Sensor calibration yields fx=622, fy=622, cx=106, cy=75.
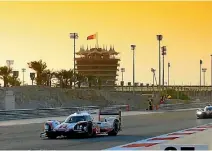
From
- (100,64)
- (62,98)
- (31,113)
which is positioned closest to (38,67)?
(62,98)

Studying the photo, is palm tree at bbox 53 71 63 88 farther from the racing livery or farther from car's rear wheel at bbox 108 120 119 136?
the racing livery

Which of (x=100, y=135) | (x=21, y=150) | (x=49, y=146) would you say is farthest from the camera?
(x=100, y=135)

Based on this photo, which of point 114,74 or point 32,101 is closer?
point 32,101

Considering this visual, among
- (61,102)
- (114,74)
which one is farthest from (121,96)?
Answer: (114,74)

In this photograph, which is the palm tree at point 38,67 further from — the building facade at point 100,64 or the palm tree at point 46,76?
the building facade at point 100,64

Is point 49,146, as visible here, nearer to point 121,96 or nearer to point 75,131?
point 75,131

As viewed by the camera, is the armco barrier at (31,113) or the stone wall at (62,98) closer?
the armco barrier at (31,113)

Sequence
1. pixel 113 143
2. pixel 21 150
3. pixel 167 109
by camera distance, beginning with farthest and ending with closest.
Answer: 1. pixel 167 109
2. pixel 113 143
3. pixel 21 150

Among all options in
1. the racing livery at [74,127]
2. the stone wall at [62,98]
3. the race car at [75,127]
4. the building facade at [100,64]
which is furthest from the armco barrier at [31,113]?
the building facade at [100,64]

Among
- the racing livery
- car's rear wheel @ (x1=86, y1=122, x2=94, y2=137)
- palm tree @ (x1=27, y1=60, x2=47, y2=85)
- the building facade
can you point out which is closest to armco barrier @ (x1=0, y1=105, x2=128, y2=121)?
the racing livery

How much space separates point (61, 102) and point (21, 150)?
61.8 metres

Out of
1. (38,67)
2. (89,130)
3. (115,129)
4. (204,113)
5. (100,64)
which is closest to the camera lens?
(89,130)

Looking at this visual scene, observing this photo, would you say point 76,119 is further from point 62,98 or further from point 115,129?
point 62,98

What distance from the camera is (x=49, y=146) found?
21.0 metres
